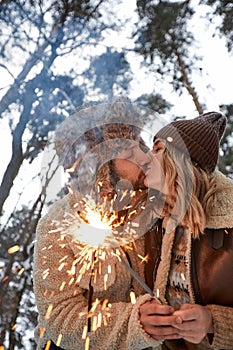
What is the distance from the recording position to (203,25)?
453 centimetres

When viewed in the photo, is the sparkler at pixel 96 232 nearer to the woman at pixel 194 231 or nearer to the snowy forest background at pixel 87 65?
the woman at pixel 194 231

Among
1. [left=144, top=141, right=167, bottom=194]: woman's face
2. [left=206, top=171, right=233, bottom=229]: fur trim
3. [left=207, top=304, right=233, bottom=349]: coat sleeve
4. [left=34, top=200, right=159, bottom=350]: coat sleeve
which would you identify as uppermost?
[left=144, top=141, right=167, bottom=194]: woman's face

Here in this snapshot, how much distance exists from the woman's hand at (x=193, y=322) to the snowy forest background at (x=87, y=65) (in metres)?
2.94

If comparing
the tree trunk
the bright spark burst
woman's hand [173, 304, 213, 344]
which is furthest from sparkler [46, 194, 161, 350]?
the tree trunk

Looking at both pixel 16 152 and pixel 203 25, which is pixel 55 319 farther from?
pixel 203 25

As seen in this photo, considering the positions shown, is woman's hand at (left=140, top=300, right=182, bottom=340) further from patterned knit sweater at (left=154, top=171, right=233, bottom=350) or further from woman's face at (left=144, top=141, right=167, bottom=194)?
woman's face at (left=144, top=141, right=167, bottom=194)

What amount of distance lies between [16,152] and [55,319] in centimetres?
295

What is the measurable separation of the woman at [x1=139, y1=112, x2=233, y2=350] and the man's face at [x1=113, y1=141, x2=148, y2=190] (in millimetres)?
31

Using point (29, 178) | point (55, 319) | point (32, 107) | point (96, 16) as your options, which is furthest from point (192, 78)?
point (55, 319)

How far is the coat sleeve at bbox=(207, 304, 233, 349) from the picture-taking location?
1.46 metres

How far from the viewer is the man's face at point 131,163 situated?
62.7 inches

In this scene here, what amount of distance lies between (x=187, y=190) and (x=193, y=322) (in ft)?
1.38

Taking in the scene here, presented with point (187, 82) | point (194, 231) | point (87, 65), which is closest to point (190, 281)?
point (194, 231)

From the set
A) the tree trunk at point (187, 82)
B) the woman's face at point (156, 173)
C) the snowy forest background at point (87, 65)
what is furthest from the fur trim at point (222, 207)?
the tree trunk at point (187, 82)
